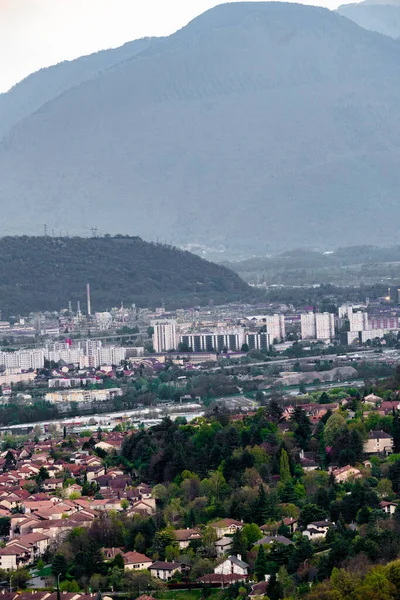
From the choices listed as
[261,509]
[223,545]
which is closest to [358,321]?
[261,509]

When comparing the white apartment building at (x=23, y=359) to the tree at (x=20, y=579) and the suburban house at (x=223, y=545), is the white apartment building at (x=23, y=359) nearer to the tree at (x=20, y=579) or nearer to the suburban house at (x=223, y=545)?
the suburban house at (x=223, y=545)

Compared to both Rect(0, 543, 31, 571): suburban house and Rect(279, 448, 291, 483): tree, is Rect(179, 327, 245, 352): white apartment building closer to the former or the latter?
Rect(279, 448, 291, 483): tree

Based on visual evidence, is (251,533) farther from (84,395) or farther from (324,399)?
(84,395)

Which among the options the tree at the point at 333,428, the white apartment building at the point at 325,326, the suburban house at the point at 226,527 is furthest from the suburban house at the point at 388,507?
the white apartment building at the point at 325,326

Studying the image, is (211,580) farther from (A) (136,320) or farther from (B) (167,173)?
(B) (167,173)

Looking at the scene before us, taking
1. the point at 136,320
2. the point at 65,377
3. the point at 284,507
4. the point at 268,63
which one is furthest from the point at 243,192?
the point at 284,507
